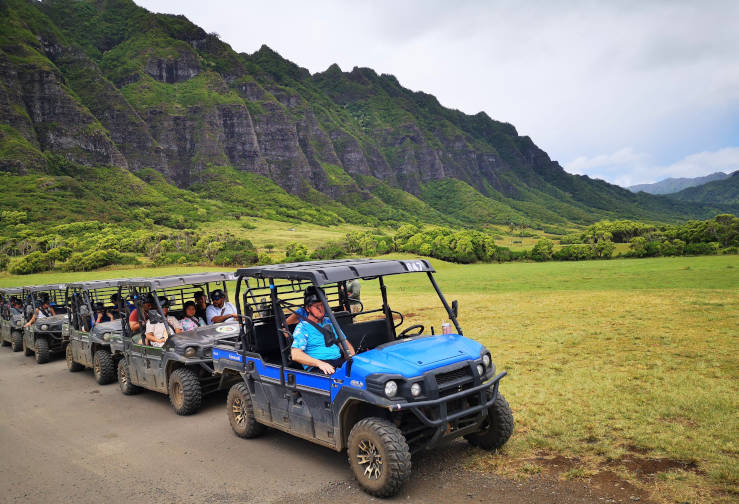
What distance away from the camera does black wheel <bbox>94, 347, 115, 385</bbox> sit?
1209 cm

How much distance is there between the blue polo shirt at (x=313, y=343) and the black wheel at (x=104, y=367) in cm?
788

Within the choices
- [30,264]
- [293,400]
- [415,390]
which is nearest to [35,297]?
[293,400]

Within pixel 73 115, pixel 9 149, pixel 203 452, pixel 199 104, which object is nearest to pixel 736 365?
pixel 203 452

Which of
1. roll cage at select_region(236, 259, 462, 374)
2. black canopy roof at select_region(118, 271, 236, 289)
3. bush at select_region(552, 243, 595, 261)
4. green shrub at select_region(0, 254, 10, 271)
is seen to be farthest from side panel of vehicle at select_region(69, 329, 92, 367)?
bush at select_region(552, 243, 595, 261)

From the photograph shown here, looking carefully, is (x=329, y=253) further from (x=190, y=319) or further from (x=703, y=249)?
(x=190, y=319)

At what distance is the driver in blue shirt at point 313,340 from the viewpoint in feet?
21.3

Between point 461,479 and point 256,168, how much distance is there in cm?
20236

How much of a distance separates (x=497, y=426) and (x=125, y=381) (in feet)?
28.3

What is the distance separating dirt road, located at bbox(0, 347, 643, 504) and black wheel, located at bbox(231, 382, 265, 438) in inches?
6.3

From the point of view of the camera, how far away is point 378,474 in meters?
5.57

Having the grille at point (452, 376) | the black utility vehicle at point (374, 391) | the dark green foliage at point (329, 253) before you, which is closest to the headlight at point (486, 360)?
the black utility vehicle at point (374, 391)

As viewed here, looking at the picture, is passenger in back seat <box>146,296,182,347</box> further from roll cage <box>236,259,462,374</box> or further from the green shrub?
the green shrub

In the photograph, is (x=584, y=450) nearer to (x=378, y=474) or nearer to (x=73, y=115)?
(x=378, y=474)

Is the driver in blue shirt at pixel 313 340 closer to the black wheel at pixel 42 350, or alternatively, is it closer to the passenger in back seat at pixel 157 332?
the passenger in back seat at pixel 157 332
